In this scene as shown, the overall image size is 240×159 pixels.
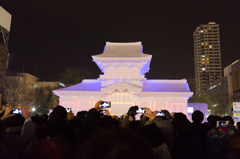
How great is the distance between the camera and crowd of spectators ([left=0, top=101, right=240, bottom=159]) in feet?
3.61

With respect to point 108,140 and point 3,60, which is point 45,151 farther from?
point 3,60

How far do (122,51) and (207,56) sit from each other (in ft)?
326

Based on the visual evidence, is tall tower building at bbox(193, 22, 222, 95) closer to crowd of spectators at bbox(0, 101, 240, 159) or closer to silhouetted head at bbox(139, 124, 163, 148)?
crowd of spectators at bbox(0, 101, 240, 159)

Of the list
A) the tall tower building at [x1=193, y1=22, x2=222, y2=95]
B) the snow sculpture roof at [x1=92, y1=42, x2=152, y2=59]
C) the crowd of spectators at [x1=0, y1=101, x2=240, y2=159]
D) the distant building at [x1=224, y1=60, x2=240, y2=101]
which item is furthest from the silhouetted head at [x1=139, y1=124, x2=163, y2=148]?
the tall tower building at [x1=193, y1=22, x2=222, y2=95]

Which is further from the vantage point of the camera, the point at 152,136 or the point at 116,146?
the point at 152,136

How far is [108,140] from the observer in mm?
1110

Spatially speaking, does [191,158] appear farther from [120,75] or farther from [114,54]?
[114,54]

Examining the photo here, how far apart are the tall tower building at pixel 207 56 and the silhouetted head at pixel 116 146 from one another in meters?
111

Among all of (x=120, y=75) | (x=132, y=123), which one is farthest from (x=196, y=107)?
(x=132, y=123)

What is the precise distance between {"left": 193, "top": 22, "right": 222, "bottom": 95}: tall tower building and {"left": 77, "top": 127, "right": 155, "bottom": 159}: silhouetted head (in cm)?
11129

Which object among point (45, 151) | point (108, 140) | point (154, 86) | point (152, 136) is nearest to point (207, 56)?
point (154, 86)

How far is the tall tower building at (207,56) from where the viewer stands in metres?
109

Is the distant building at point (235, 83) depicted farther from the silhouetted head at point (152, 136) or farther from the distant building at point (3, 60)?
the silhouetted head at point (152, 136)

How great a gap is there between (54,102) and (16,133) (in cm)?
4539
